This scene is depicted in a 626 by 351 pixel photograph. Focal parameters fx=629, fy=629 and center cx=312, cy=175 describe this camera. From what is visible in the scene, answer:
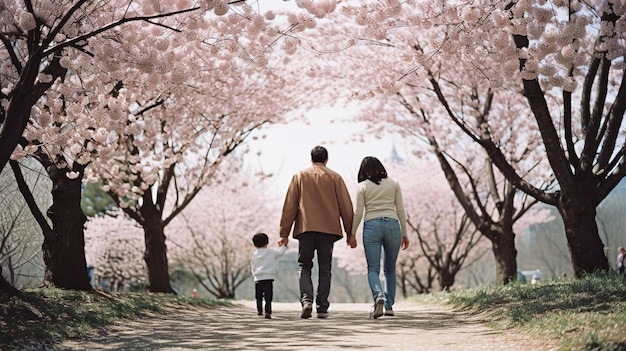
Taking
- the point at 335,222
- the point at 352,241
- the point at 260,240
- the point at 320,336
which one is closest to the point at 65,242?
the point at 260,240

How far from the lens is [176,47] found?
26.6 ft

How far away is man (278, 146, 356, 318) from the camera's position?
6.84m

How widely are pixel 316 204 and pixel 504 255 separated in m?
7.24

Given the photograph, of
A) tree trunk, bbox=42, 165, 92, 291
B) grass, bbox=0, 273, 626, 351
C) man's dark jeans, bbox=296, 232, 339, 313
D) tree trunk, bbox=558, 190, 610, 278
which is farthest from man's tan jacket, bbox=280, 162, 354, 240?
tree trunk, bbox=42, 165, 92, 291

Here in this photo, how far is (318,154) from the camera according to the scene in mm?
7199

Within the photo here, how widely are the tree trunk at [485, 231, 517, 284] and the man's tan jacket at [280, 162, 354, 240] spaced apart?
681cm

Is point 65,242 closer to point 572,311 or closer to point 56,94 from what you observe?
point 56,94

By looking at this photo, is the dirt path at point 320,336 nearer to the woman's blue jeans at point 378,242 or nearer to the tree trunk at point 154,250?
the woman's blue jeans at point 378,242

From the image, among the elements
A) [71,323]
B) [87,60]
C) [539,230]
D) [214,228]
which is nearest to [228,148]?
[87,60]

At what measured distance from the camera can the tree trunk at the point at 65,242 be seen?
8711mm

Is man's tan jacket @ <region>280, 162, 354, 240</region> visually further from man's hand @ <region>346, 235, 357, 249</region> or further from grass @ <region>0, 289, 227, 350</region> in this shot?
grass @ <region>0, 289, 227, 350</region>

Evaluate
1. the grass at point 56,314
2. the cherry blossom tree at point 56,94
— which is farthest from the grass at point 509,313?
the cherry blossom tree at point 56,94

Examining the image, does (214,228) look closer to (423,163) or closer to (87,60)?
(423,163)

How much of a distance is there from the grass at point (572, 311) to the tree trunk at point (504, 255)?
4.47m
